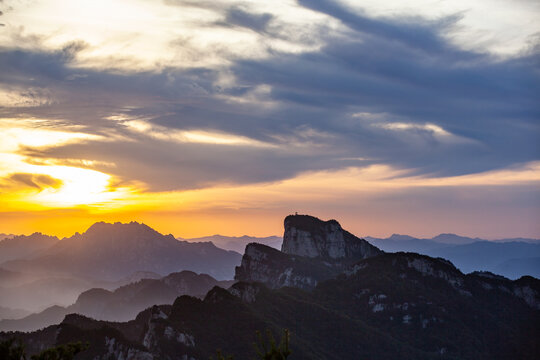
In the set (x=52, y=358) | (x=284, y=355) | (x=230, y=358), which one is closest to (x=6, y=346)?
(x=52, y=358)

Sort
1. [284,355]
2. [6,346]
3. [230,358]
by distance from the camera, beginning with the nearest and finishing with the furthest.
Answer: [284,355], [230,358], [6,346]

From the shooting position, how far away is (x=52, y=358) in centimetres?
7825

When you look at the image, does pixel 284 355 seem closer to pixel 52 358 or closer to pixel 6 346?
pixel 52 358

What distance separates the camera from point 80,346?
274 ft

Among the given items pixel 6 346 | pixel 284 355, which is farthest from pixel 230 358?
pixel 6 346

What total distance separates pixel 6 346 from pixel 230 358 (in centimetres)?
3329

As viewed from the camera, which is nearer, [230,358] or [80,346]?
[230,358]

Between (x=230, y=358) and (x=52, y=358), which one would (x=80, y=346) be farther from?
(x=230, y=358)

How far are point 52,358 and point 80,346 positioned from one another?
5626 mm

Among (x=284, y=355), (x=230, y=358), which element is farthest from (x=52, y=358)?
(x=284, y=355)

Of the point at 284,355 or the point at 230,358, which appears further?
the point at 230,358

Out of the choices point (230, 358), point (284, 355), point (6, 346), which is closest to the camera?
point (284, 355)

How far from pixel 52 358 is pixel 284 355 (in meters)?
34.2

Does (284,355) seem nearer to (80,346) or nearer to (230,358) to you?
(230,358)
